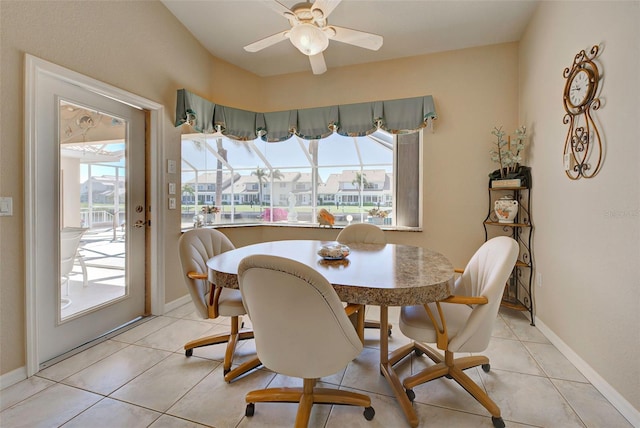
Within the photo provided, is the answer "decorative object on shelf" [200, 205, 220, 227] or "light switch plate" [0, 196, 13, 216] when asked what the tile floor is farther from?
"decorative object on shelf" [200, 205, 220, 227]

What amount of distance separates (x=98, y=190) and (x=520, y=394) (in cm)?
332

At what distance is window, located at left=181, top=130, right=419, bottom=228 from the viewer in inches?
148

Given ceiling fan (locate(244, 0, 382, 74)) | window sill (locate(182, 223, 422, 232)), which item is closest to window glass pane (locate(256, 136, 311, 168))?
window sill (locate(182, 223, 422, 232))

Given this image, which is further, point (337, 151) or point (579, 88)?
point (337, 151)

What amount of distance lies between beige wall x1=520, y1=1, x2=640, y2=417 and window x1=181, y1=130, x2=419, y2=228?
144cm

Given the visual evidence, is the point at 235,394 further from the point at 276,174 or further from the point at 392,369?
the point at 276,174

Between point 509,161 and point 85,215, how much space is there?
3837 mm

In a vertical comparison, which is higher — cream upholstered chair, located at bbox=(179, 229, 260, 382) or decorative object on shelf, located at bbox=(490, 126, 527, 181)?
decorative object on shelf, located at bbox=(490, 126, 527, 181)

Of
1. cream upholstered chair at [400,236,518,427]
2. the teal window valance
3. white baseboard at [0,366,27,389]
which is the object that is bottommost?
white baseboard at [0,366,27,389]

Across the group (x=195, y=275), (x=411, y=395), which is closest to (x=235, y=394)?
(x=195, y=275)

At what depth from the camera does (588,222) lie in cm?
187

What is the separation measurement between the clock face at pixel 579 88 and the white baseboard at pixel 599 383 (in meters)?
1.72

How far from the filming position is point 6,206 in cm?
170

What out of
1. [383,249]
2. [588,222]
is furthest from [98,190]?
[588,222]
